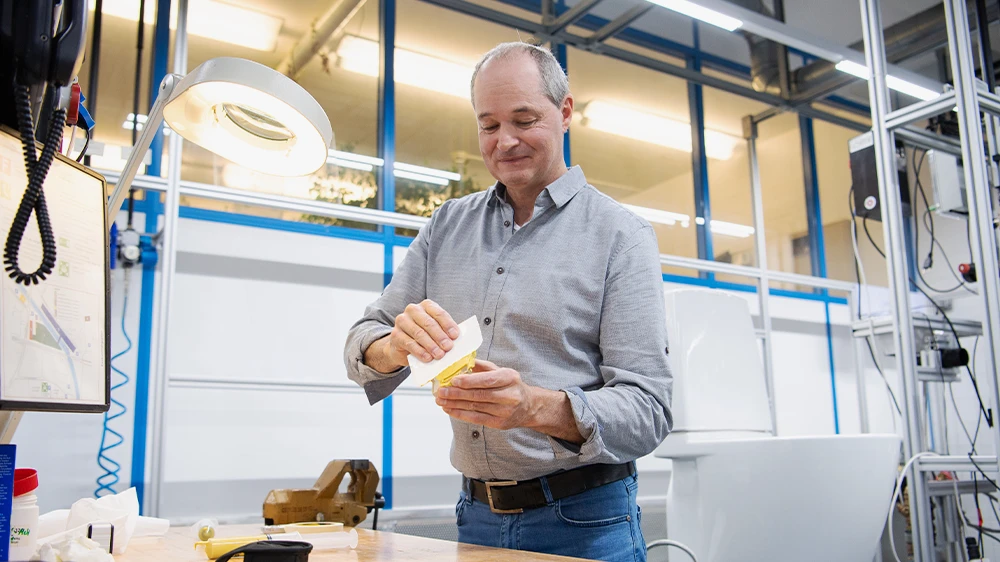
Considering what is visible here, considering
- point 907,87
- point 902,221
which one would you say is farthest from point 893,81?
point 902,221

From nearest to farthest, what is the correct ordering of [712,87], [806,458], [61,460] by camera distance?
[806,458]
[61,460]
[712,87]

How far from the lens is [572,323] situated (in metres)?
1.08

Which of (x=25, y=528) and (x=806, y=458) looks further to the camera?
(x=806, y=458)

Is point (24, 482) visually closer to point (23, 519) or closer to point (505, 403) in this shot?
point (23, 519)

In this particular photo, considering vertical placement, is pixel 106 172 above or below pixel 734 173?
below

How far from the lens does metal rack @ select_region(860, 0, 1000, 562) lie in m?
1.97

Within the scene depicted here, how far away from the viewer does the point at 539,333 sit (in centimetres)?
109

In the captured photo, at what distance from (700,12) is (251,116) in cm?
251

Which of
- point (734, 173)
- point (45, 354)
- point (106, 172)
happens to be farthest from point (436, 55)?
point (45, 354)

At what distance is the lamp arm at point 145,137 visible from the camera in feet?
3.00

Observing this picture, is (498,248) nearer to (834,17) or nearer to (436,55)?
(436,55)

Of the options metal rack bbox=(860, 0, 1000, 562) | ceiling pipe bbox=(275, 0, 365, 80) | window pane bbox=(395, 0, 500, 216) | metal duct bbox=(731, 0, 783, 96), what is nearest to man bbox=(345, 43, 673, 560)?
metal rack bbox=(860, 0, 1000, 562)

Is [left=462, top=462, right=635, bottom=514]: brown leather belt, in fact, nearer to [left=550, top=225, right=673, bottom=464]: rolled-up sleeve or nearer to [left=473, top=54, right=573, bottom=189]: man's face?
[left=550, top=225, right=673, bottom=464]: rolled-up sleeve

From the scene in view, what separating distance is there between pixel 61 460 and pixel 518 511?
195cm
